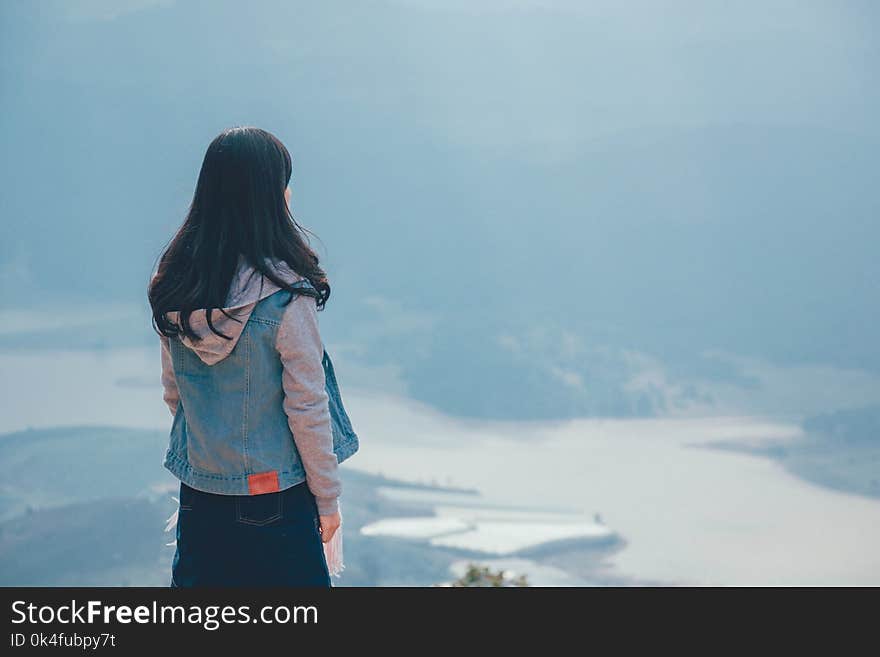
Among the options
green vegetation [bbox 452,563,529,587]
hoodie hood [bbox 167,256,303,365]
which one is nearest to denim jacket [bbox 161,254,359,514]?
hoodie hood [bbox 167,256,303,365]

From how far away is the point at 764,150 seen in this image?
29.7 meters

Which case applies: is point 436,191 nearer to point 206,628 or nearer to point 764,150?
point 764,150

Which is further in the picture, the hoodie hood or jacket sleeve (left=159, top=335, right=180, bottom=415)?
jacket sleeve (left=159, top=335, right=180, bottom=415)

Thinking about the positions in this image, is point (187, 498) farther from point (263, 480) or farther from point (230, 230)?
point (230, 230)

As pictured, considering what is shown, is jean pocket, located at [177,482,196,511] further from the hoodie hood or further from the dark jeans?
the hoodie hood

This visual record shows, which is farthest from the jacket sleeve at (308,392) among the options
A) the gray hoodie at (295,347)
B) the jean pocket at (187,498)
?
the jean pocket at (187,498)

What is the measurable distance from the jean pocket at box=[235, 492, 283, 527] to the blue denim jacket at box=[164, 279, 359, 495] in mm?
14

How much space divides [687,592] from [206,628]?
74 cm

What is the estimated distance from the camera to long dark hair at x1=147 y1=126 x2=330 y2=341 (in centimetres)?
120

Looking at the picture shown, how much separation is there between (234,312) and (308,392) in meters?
0.14

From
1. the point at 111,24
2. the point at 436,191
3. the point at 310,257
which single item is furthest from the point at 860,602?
the point at 111,24

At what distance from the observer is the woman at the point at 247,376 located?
47.4 inches

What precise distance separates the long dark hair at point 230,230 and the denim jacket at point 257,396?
0.01m

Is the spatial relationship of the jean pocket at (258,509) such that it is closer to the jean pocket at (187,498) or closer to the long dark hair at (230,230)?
the jean pocket at (187,498)
